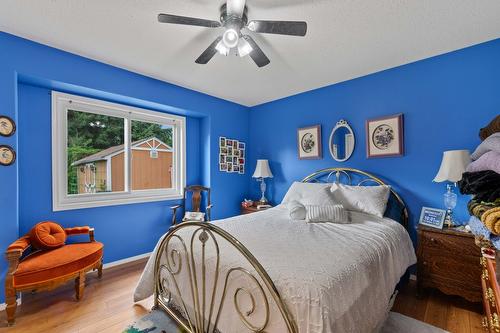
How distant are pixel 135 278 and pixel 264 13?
3004 mm

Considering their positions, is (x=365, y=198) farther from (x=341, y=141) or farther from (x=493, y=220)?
(x=493, y=220)

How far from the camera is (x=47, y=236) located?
221cm

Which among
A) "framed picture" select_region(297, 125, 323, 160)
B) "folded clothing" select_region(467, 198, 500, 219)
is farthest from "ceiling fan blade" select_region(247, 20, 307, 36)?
"framed picture" select_region(297, 125, 323, 160)

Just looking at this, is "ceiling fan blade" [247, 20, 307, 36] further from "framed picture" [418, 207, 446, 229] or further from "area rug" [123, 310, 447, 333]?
"area rug" [123, 310, 447, 333]

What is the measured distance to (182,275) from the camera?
1.59 meters

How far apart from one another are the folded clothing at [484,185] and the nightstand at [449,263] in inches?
57.2

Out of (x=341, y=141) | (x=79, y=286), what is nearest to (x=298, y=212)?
(x=341, y=141)

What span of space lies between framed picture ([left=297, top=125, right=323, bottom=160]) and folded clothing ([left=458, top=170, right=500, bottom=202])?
7.96 ft

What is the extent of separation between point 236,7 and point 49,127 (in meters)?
2.45

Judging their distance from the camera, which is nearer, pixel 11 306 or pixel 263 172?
pixel 11 306

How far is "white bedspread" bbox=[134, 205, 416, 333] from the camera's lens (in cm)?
105

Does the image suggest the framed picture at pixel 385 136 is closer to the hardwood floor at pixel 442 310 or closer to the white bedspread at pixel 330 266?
the white bedspread at pixel 330 266

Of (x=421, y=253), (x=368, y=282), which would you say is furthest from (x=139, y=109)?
(x=421, y=253)

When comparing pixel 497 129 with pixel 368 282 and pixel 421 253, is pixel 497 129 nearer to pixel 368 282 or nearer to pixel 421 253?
pixel 368 282
